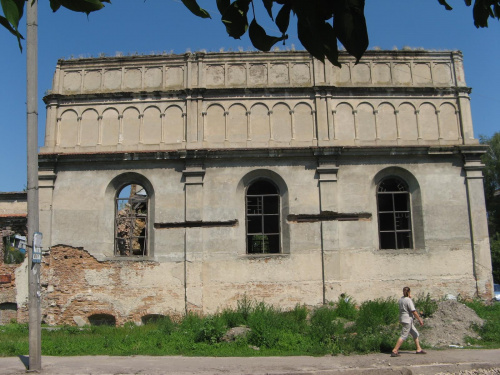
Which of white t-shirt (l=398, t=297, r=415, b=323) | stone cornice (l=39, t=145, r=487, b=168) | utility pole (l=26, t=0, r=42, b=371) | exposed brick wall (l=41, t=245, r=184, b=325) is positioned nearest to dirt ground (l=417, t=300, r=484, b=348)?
white t-shirt (l=398, t=297, r=415, b=323)

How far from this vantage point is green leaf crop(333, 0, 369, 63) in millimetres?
2363

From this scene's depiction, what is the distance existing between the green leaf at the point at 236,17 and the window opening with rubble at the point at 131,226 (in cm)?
1370

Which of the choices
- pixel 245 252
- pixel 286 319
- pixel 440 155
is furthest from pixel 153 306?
pixel 440 155

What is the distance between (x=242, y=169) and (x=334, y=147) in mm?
3140

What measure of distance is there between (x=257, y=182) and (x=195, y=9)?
13643 millimetres

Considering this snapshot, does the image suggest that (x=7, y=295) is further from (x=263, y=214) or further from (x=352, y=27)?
(x=352, y=27)

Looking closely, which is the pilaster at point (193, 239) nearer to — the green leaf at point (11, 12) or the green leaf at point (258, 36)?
the green leaf at point (258, 36)

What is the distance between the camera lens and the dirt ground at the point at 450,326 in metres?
11.7

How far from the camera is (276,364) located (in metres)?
9.87

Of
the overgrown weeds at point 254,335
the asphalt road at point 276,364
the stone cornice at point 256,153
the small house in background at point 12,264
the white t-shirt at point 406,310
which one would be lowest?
the asphalt road at point 276,364

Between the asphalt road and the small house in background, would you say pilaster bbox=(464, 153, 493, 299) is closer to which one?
the asphalt road

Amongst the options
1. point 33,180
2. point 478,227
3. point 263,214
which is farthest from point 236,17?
point 478,227

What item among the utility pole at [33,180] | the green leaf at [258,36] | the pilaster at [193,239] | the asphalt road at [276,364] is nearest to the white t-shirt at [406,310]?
the asphalt road at [276,364]

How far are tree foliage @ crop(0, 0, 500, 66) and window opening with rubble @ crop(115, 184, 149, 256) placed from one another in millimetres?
13728
